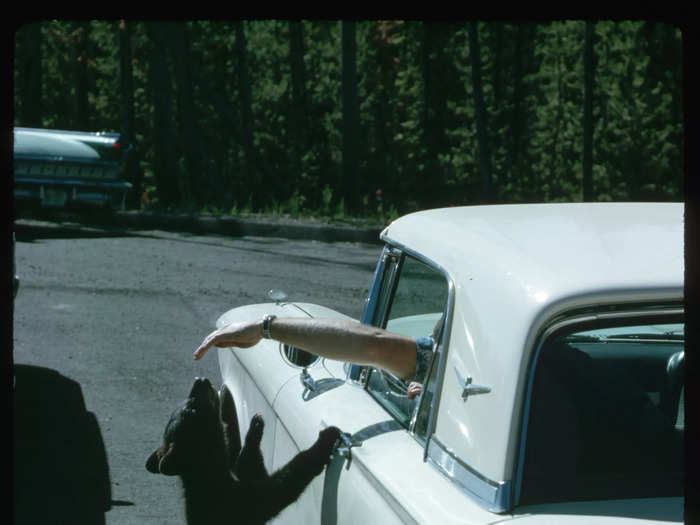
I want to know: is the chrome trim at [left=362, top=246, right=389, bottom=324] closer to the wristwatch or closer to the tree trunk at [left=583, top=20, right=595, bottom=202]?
the wristwatch

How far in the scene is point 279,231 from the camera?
16.3 metres

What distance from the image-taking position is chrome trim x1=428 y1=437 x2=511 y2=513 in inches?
67.9

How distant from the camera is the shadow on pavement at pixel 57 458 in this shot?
4.40 m

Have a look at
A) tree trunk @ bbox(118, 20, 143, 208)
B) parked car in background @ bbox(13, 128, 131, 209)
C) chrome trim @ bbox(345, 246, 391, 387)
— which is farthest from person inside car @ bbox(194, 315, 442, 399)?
tree trunk @ bbox(118, 20, 143, 208)

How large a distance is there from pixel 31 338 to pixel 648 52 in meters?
29.3

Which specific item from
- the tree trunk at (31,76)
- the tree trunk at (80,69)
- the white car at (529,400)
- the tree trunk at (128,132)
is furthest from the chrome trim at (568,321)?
the tree trunk at (80,69)

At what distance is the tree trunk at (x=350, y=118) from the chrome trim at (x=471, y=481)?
18406 millimetres

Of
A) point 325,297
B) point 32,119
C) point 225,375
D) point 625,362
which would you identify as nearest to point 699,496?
point 625,362

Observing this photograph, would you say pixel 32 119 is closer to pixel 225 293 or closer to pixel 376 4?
pixel 225 293

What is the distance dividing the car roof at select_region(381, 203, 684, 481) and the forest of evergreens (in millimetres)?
32279

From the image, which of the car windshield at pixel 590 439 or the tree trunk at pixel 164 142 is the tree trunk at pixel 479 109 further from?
the car windshield at pixel 590 439

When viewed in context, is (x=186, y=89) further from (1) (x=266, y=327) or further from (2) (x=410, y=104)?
(2) (x=410, y=104)

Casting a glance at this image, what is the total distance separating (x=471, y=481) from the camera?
1.82m

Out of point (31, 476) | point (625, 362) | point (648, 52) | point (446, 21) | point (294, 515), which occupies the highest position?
point (648, 52)
